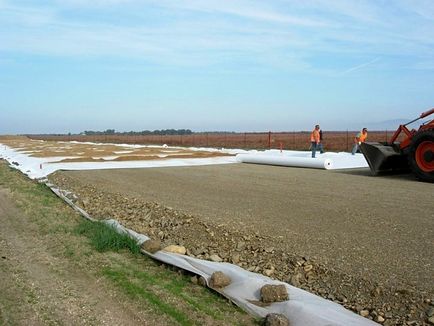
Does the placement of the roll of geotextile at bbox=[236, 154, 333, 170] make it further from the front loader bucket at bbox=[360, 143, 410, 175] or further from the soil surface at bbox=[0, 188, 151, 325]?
the soil surface at bbox=[0, 188, 151, 325]

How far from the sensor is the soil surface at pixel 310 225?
4.94 metres

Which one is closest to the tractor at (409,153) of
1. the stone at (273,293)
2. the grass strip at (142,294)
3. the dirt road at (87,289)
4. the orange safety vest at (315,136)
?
the orange safety vest at (315,136)

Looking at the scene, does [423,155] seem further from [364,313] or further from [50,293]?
[50,293]

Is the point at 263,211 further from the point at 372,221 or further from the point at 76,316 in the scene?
the point at 76,316

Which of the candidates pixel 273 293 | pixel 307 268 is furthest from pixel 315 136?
pixel 273 293

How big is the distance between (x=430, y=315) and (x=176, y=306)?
236 centimetres

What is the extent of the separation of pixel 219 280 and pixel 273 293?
74 centimetres

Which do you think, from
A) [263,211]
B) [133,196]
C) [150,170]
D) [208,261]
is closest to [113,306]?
[208,261]

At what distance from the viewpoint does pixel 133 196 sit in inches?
442

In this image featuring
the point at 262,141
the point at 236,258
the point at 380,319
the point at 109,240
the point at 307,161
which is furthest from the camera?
the point at 262,141

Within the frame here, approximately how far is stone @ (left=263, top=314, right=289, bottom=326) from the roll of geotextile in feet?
42.8

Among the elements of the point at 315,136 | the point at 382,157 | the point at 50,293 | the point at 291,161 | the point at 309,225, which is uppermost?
the point at 315,136

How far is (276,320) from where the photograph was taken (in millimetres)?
4016

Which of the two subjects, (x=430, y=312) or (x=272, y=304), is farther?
(x=272, y=304)
